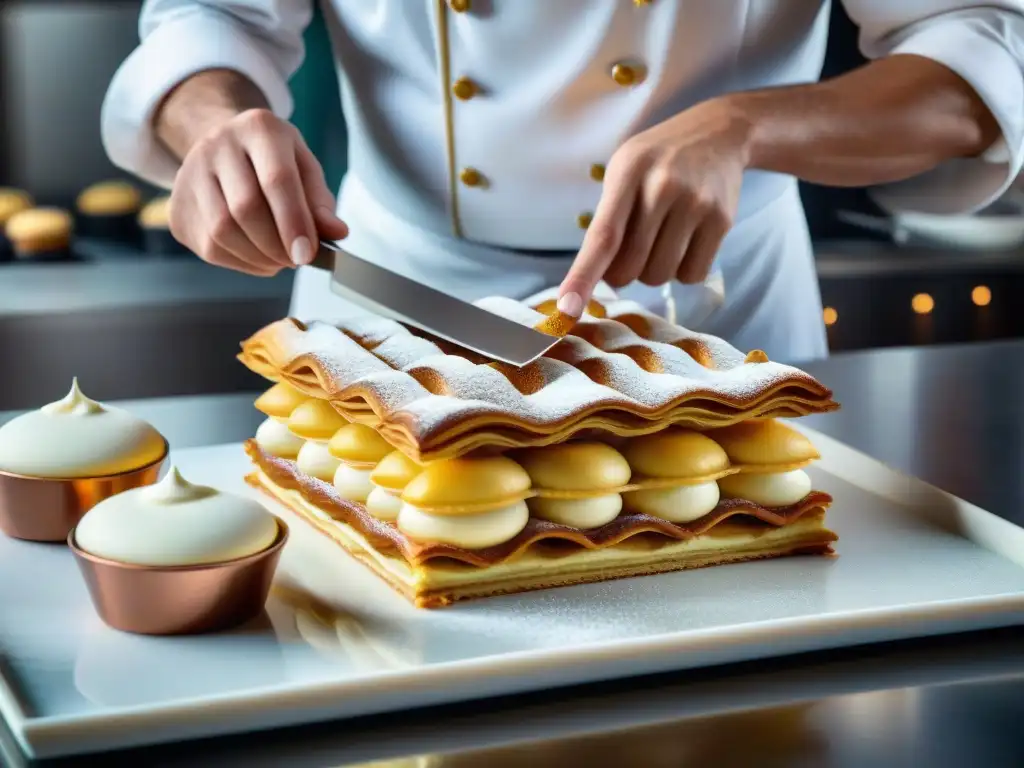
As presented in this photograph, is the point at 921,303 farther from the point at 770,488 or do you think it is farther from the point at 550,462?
the point at 550,462

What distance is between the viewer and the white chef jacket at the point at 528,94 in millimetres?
1404

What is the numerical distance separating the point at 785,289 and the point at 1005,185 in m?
0.30

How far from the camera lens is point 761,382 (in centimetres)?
94

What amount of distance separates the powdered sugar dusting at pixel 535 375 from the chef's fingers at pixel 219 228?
4.1 inches

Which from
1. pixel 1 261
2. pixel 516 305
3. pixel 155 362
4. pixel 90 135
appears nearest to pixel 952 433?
pixel 516 305

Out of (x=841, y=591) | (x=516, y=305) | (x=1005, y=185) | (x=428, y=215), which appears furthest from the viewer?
(x=428, y=215)

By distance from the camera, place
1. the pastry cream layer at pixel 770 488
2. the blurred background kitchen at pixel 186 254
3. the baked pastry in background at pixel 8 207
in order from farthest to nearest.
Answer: the baked pastry in background at pixel 8 207 < the blurred background kitchen at pixel 186 254 < the pastry cream layer at pixel 770 488

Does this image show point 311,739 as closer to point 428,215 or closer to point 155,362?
point 428,215

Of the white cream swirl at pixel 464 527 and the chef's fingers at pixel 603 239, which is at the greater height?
the chef's fingers at pixel 603 239


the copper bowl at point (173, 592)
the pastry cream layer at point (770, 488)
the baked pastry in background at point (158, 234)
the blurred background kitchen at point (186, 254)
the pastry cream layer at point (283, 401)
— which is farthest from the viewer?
the baked pastry in background at point (158, 234)

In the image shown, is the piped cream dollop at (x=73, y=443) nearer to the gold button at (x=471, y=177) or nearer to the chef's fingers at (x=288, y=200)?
the chef's fingers at (x=288, y=200)

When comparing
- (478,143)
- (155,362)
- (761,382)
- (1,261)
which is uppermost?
(478,143)

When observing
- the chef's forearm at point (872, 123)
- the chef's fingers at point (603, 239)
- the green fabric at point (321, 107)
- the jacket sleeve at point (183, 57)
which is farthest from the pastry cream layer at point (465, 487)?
the green fabric at point (321, 107)

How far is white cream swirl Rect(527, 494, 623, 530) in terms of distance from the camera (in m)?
0.90
